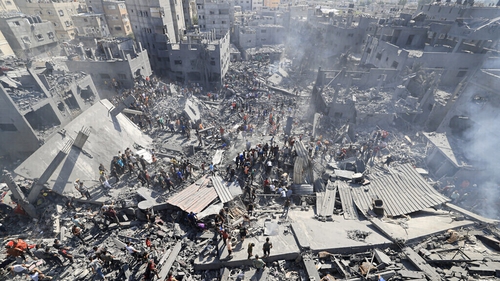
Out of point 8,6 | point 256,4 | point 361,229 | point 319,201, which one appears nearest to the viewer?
point 361,229

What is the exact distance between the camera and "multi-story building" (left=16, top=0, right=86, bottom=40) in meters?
41.2

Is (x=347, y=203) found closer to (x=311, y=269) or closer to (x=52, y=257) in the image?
(x=311, y=269)

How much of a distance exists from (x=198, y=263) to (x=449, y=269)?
35.5ft

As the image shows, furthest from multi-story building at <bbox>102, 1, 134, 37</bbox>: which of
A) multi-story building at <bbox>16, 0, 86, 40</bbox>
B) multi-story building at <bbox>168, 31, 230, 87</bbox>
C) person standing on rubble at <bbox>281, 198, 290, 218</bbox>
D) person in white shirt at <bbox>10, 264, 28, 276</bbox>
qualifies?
person standing on rubble at <bbox>281, 198, 290, 218</bbox>

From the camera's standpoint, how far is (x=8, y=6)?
40000 millimetres

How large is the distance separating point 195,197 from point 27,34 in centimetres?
4367

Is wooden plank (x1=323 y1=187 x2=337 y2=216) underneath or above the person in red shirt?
underneath

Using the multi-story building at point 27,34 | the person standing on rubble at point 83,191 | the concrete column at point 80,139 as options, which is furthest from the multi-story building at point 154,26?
the person standing on rubble at point 83,191

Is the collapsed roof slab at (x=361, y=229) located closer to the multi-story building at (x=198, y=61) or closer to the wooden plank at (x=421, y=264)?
the wooden plank at (x=421, y=264)

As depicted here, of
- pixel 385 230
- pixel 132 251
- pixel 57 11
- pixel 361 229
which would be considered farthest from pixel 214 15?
pixel 385 230

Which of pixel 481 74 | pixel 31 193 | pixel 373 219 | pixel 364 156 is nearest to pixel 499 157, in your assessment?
pixel 481 74

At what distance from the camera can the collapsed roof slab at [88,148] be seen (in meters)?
13.3

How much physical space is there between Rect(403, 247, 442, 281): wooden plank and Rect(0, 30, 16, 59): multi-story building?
51.1m

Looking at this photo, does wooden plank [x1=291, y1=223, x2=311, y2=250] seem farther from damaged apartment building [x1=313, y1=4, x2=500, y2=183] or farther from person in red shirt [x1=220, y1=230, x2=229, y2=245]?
damaged apartment building [x1=313, y1=4, x2=500, y2=183]
